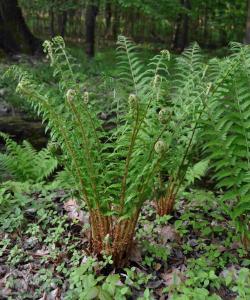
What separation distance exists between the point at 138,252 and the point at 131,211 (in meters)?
0.32

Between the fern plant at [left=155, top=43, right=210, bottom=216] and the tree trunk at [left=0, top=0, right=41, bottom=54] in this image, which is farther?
the tree trunk at [left=0, top=0, right=41, bottom=54]

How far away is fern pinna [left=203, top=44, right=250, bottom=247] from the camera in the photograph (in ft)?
7.87

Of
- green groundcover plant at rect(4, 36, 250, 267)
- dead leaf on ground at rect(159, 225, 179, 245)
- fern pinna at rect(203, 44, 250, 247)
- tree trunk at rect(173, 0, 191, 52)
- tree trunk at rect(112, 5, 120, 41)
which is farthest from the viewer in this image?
tree trunk at rect(112, 5, 120, 41)

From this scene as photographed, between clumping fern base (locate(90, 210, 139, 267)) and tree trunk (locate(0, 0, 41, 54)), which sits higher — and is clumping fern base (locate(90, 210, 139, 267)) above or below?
above

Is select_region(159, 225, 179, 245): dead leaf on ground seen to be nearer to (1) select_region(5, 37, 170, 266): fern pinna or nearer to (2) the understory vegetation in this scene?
(2) the understory vegetation

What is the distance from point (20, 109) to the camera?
691cm

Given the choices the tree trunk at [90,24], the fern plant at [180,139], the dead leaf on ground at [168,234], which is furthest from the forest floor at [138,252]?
the tree trunk at [90,24]

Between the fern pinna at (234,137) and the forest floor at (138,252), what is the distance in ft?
0.78

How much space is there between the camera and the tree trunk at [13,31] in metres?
9.70

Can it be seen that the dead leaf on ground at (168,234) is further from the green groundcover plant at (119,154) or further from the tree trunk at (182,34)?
the tree trunk at (182,34)

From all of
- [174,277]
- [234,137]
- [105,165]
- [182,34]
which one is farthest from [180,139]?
[182,34]

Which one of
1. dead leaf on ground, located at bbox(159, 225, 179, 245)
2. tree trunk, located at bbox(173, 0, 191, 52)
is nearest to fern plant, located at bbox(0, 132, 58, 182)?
dead leaf on ground, located at bbox(159, 225, 179, 245)

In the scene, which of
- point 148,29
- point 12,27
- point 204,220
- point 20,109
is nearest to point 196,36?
point 148,29

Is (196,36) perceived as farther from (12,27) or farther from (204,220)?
(204,220)
